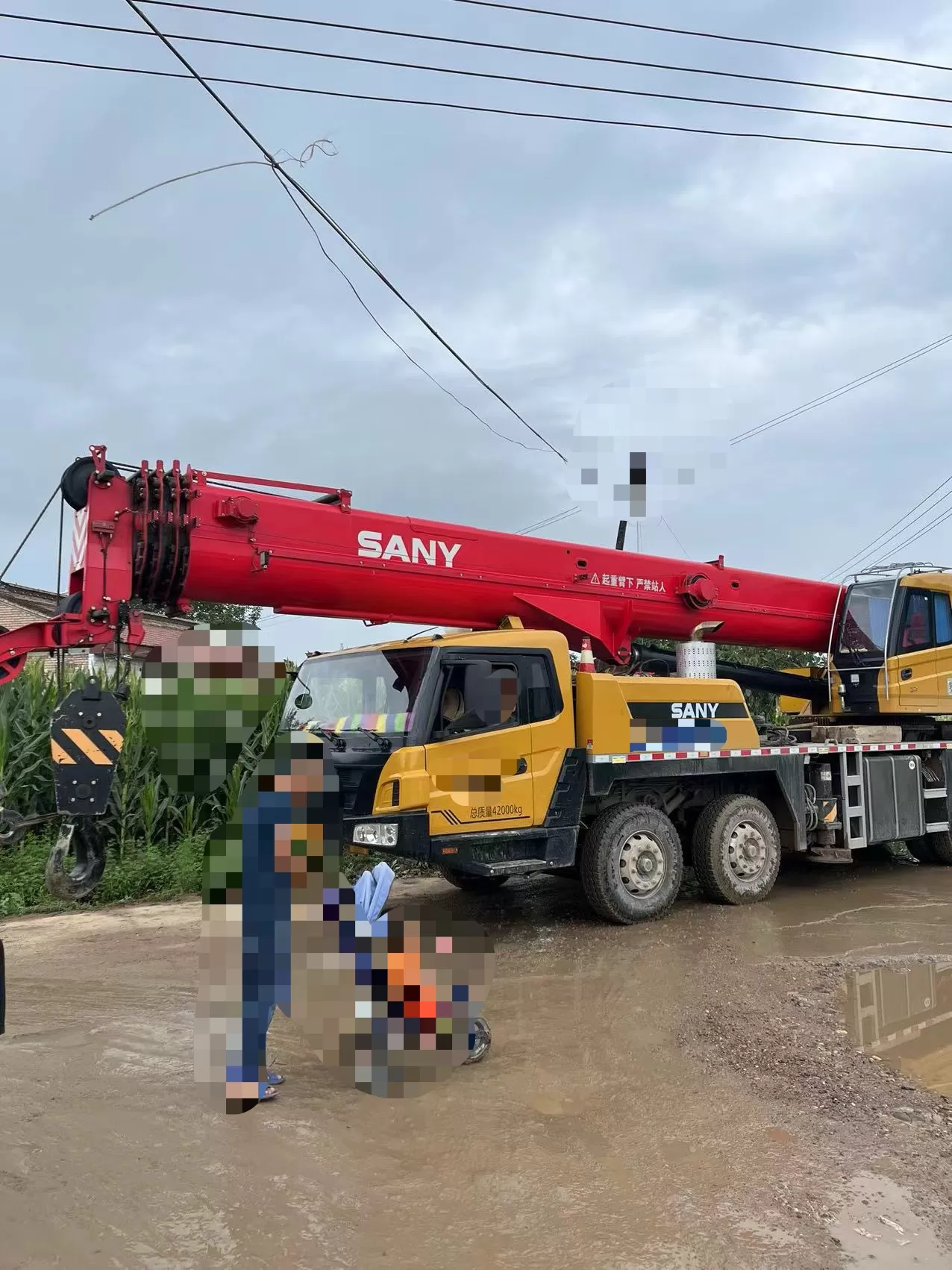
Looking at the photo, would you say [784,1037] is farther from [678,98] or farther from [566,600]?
[678,98]

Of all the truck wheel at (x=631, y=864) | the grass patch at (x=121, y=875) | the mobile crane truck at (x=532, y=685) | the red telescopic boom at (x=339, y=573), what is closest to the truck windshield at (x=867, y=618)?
the mobile crane truck at (x=532, y=685)

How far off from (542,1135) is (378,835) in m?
2.63

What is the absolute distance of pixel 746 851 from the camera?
27.6 feet

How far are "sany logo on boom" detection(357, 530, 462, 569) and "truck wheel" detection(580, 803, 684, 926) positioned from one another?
2.44 metres

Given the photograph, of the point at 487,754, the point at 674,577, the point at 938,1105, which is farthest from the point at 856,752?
the point at 938,1105

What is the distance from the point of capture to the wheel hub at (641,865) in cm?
750

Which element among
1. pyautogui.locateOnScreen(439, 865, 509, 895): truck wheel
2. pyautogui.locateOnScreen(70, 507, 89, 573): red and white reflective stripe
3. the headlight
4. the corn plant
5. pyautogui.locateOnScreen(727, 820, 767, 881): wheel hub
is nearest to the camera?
pyautogui.locateOnScreen(70, 507, 89, 573): red and white reflective stripe

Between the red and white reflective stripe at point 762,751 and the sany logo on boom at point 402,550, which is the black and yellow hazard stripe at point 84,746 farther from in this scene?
the red and white reflective stripe at point 762,751

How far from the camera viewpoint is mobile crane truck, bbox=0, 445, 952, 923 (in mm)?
5969

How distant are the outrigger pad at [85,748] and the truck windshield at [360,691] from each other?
2526mm

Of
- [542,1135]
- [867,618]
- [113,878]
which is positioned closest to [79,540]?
[542,1135]

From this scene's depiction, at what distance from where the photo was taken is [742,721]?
326 inches

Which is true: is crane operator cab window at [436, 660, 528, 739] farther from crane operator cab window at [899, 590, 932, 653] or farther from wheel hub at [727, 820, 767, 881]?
crane operator cab window at [899, 590, 932, 653]

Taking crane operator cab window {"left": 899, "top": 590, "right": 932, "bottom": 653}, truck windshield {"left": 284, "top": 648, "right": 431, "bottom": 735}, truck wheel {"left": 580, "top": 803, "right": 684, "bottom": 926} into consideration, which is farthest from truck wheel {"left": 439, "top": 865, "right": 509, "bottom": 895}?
crane operator cab window {"left": 899, "top": 590, "right": 932, "bottom": 653}
